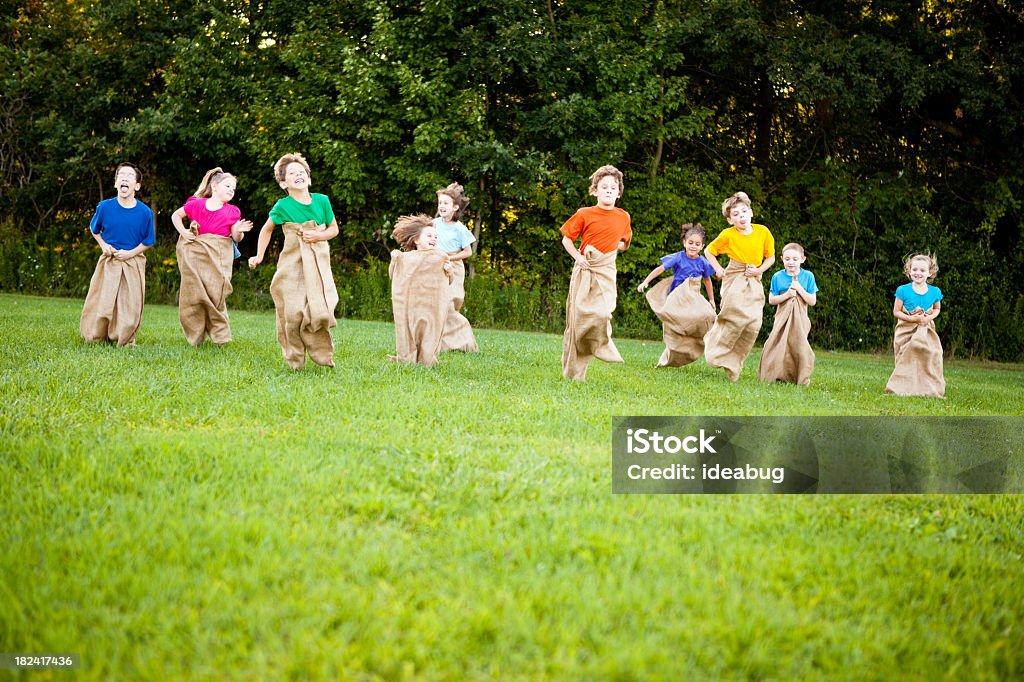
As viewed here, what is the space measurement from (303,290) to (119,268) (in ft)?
11.4

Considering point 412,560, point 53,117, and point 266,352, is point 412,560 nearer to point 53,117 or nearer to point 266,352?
point 266,352

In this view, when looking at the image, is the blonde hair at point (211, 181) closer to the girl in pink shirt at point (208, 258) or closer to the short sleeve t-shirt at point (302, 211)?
the girl in pink shirt at point (208, 258)

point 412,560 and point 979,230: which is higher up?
point 979,230

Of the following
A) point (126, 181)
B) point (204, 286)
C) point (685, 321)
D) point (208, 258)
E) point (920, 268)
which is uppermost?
point (126, 181)

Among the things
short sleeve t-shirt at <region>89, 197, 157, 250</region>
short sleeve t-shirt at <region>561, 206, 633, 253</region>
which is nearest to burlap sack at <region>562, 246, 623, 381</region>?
short sleeve t-shirt at <region>561, 206, 633, 253</region>

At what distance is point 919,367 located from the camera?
1071 centimetres

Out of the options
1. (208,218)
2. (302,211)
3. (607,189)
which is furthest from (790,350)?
(208,218)

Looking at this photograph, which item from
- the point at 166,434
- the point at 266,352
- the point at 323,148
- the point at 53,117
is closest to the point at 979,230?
the point at 323,148

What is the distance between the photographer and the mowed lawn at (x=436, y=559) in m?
2.80

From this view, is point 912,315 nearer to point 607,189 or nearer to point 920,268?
point 920,268

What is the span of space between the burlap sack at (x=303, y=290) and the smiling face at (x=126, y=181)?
10.7 ft

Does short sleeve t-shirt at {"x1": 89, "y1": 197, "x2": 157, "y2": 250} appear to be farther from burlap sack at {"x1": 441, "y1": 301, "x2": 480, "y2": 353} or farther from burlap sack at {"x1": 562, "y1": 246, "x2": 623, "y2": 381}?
burlap sack at {"x1": 562, "y1": 246, "x2": 623, "y2": 381}

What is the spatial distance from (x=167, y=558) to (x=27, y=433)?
2302 millimetres

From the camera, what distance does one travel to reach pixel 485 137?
22016mm
